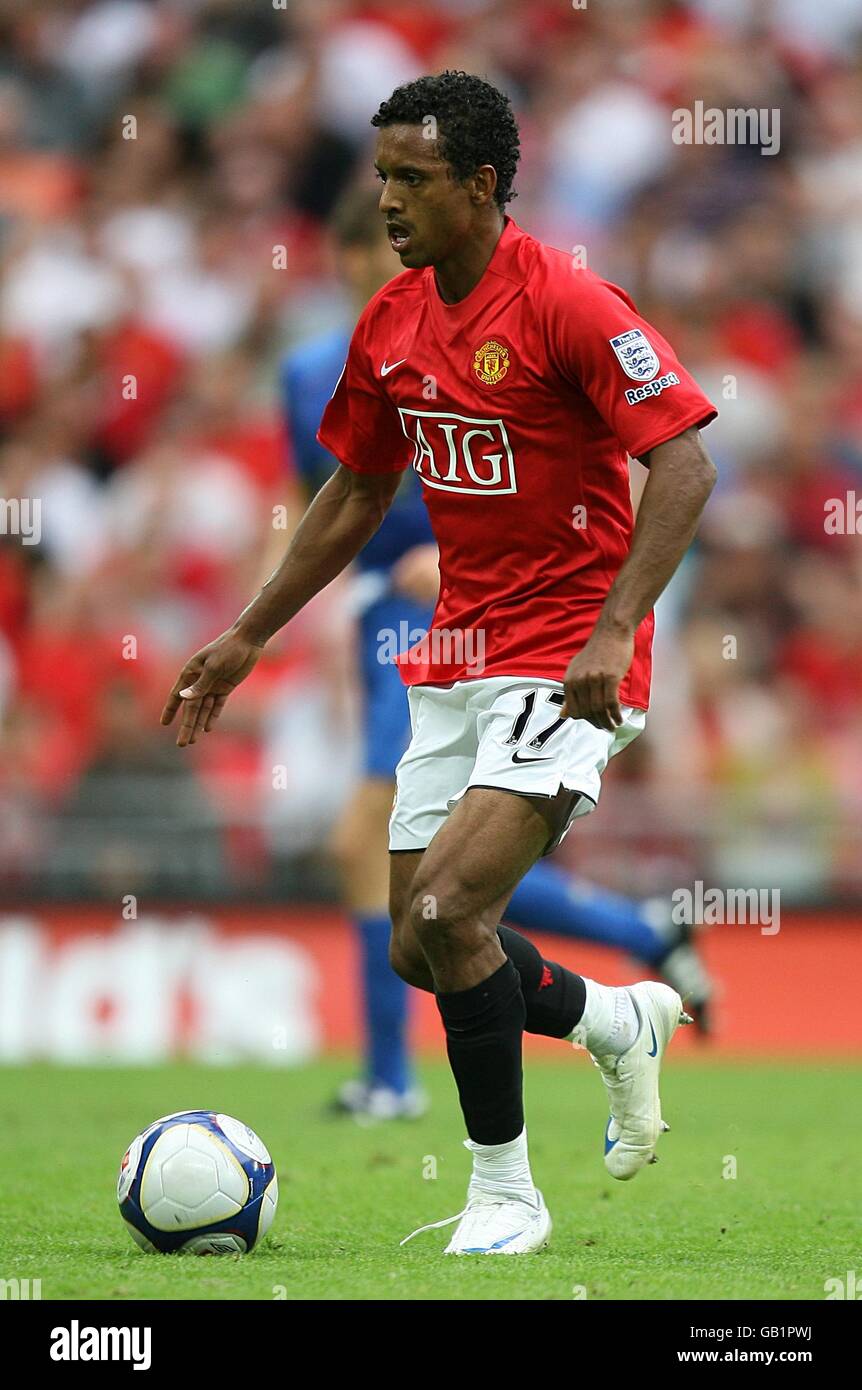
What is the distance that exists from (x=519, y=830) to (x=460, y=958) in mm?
296

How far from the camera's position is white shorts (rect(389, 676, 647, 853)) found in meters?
4.39

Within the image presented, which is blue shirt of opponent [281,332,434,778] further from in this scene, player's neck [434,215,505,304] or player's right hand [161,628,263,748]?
player's neck [434,215,505,304]

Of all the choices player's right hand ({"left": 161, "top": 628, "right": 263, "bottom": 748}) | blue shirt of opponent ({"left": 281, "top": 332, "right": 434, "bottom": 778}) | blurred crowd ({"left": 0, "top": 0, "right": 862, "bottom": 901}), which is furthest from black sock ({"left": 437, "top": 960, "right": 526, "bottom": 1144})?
blurred crowd ({"left": 0, "top": 0, "right": 862, "bottom": 901})

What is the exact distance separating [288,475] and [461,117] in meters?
7.08

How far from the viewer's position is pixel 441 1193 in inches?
213

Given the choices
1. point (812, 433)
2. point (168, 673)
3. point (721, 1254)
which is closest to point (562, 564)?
point (721, 1254)

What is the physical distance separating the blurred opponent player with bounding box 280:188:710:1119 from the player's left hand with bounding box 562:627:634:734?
2.76 m

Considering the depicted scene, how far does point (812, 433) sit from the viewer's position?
486 inches

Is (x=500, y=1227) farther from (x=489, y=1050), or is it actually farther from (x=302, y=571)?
(x=302, y=571)

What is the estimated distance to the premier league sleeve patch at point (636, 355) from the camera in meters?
4.28

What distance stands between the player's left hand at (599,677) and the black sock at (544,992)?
77 centimetres

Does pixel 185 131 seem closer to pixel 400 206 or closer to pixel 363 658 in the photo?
pixel 363 658

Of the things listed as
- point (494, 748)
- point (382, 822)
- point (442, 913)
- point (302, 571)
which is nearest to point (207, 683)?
point (302, 571)

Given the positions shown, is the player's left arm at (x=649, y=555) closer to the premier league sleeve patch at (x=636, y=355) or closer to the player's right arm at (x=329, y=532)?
the premier league sleeve patch at (x=636, y=355)
